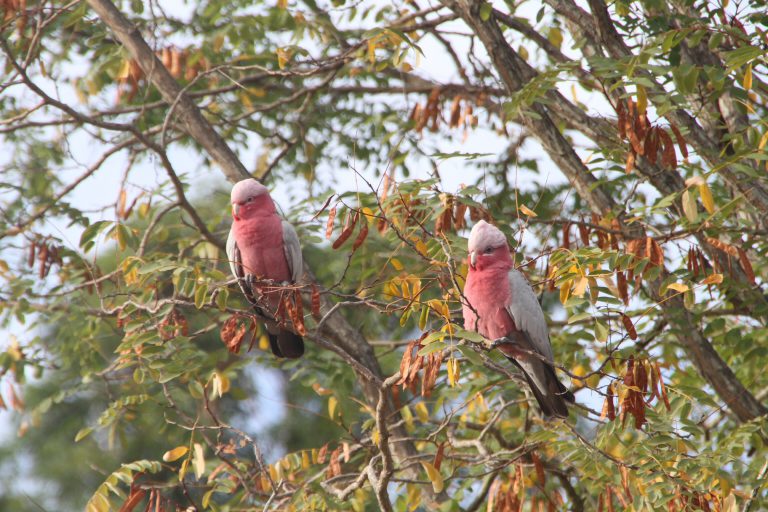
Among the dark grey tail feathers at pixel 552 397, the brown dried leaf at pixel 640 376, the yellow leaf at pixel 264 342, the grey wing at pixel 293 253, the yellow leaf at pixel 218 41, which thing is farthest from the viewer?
the yellow leaf at pixel 218 41

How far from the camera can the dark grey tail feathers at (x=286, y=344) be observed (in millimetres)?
4352

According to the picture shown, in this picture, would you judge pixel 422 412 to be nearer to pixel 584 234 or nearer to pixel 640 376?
pixel 584 234

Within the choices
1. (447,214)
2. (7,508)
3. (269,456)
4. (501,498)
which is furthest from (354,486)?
(7,508)

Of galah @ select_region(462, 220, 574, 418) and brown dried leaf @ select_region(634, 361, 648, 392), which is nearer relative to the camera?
brown dried leaf @ select_region(634, 361, 648, 392)

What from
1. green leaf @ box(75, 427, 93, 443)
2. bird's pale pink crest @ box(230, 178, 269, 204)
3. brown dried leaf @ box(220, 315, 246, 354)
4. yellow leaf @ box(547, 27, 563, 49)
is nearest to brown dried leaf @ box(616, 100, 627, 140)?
bird's pale pink crest @ box(230, 178, 269, 204)

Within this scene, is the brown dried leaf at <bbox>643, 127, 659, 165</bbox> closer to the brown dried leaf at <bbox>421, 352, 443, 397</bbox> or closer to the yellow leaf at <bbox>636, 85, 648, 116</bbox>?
the yellow leaf at <bbox>636, 85, 648, 116</bbox>

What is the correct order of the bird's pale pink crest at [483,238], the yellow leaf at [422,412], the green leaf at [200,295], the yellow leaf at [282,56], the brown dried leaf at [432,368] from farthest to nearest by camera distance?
the yellow leaf at [282,56], the yellow leaf at [422,412], the bird's pale pink crest at [483,238], the green leaf at [200,295], the brown dried leaf at [432,368]

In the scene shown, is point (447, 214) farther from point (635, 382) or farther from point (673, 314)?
point (673, 314)

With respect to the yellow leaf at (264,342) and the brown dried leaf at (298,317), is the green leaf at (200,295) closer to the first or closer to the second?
the brown dried leaf at (298,317)

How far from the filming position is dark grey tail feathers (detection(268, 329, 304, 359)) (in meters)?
4.35

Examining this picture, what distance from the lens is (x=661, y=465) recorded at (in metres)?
3.33

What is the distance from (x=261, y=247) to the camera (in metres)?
4.16

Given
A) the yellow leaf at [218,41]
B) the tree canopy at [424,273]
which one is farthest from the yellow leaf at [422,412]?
the yellow leaf at [218,41]

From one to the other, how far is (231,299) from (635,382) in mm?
3390
